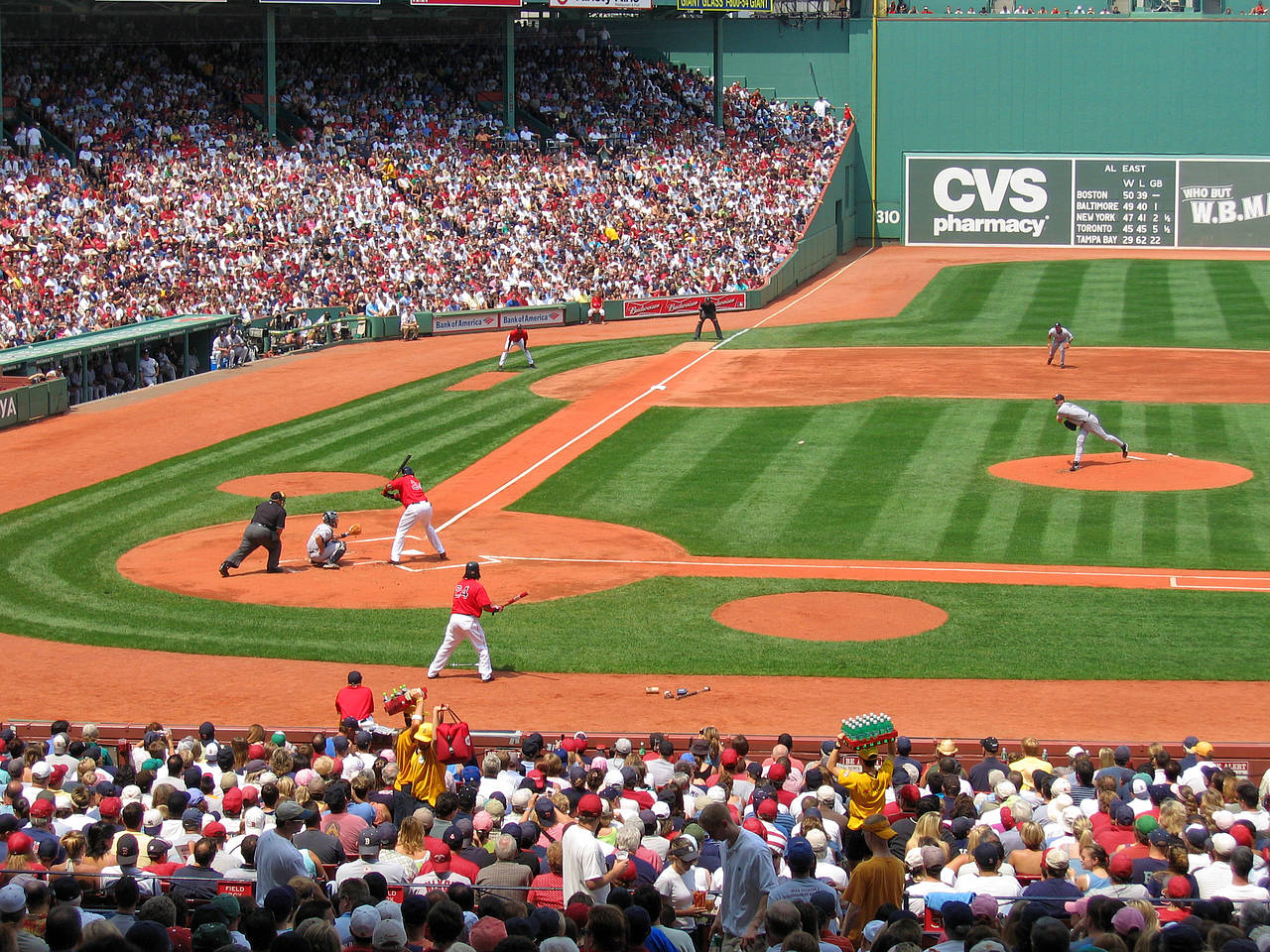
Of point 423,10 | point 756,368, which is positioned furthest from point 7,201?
point 756,368

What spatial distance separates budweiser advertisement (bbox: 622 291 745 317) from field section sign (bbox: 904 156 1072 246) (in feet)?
57.8

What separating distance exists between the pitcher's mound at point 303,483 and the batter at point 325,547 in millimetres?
4627

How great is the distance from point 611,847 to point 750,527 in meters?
15.5

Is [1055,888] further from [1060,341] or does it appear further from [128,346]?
[128,346]

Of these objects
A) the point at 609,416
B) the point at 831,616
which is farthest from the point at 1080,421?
the point at 609,416

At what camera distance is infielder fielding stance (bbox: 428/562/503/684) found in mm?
16688

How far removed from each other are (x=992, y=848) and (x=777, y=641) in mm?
10283

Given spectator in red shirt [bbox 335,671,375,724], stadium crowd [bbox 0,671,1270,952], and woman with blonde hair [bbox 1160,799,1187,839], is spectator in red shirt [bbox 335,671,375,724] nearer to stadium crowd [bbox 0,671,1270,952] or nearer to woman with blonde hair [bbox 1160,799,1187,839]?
stadium crowd [bbox 0,671,1270,952]

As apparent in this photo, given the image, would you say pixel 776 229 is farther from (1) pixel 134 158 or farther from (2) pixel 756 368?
(1) pixel 134 158

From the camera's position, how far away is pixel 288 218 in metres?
46.7

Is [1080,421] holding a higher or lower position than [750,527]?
higher

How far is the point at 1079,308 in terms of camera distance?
46.3m

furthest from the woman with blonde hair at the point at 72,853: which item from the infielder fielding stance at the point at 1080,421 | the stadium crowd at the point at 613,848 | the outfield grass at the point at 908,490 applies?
the infielder fielding stance at the point at 1080,421

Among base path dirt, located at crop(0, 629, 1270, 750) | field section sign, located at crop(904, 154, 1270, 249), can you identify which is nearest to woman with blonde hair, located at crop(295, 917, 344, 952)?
base path dirt, located at crop(0, 629, 1270, 750)
